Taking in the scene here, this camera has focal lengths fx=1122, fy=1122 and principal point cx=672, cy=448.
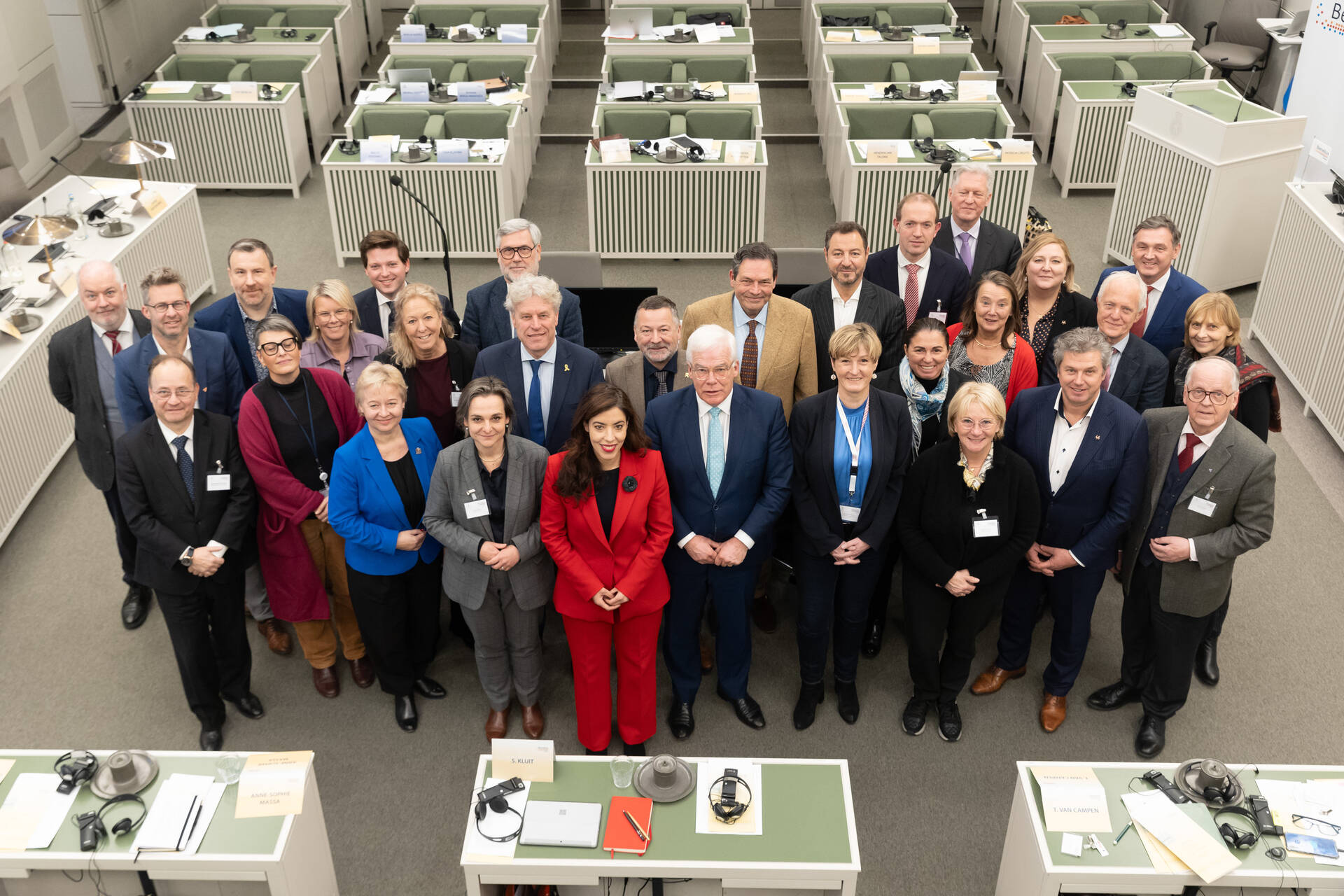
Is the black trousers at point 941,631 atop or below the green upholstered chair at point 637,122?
below

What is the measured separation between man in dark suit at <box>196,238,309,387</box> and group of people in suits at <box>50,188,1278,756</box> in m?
0.02

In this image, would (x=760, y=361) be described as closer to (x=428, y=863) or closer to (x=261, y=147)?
(x=428, y=863)

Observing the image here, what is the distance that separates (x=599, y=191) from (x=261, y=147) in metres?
3.25

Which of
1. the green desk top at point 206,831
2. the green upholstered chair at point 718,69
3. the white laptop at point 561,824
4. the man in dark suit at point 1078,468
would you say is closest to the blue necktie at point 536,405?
the white laptop at point 561,824

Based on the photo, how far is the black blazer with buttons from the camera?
411 centimetres

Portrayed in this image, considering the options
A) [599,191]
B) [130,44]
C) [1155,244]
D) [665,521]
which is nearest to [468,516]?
[665,521]

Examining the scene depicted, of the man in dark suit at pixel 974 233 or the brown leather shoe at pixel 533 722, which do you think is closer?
the brown leather shoe at pixel 533 722

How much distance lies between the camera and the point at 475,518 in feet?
13.4

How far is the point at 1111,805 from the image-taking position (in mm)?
3494

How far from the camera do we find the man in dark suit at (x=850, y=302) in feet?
15.7

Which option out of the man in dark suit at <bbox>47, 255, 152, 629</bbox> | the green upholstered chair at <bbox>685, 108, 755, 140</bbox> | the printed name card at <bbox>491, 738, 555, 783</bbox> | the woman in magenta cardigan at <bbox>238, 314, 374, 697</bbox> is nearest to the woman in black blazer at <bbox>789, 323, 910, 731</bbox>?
the printed name card at <bbox>491, 738, 555, 783</bbox>

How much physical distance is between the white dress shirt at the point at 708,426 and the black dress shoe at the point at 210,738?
2136mm

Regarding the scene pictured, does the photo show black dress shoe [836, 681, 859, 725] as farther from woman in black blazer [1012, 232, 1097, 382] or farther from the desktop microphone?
the desktop microphone

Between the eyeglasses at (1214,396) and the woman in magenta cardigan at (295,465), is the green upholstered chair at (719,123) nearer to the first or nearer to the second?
the woman in magenta cardigan at (295,465)
